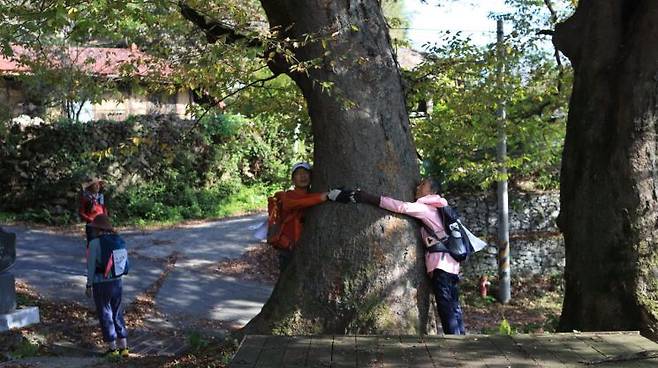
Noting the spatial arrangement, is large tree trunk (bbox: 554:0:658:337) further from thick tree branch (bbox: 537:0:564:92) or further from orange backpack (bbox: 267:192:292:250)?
thick tree branch (bbox: 537:0:564:92)

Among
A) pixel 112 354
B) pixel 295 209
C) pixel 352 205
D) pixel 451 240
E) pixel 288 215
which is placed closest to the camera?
pixel 352 205

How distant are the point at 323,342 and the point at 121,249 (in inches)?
153

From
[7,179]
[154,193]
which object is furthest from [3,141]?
[154,193]

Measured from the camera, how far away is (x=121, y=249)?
7812mm

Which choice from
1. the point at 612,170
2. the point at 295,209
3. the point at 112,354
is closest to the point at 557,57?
the point at 612,170

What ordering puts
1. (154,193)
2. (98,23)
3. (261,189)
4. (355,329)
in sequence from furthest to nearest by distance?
1. (261,189)
2. (154,193)
3. (355,329)
4. (98,23)

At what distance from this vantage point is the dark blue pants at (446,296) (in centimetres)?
620

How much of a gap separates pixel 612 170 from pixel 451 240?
1.66m

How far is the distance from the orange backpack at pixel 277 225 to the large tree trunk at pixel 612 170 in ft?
9.39

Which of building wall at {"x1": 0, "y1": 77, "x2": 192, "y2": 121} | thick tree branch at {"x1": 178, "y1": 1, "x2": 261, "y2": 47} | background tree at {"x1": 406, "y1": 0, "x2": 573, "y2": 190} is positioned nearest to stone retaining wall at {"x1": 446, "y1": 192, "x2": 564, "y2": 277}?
background tree at {"x1": 406, "y1": 0, "x2": 573, "y2": 190}

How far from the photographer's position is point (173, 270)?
13914mm

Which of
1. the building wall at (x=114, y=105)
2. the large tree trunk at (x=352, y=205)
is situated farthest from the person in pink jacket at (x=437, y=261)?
the building wall at (x=114, y=105)

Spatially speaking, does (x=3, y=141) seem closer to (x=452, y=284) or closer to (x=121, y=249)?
(x=121, y=249)

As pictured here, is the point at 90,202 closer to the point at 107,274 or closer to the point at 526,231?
the point at 107,274
